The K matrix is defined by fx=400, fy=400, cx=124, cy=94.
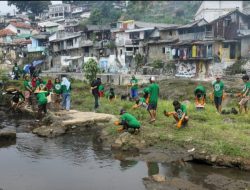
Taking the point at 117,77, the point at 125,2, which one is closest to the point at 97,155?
Answer: the point at 117,77

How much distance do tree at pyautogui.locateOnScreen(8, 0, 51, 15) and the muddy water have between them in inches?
3683

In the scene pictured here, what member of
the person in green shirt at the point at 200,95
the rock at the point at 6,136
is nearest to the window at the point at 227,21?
the person in green shirt at the point at 200,95

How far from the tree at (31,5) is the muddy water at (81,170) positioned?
307ft

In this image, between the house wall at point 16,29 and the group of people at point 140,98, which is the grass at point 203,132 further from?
the house wall at point 16,29

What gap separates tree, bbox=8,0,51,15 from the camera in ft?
338

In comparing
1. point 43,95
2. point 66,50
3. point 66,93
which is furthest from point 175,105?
point 66,50

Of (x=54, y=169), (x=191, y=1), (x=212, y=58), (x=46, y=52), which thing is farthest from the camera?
(x=191, y=1)

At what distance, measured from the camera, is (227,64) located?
158 feet

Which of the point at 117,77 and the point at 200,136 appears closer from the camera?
the point at 200,136

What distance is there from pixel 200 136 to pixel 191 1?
97151 millimetres

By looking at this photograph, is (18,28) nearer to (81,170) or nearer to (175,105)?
(175,105)

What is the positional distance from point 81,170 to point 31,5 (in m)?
98.0

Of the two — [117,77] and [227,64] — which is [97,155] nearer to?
[117,77]

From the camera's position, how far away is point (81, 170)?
1217 cm
